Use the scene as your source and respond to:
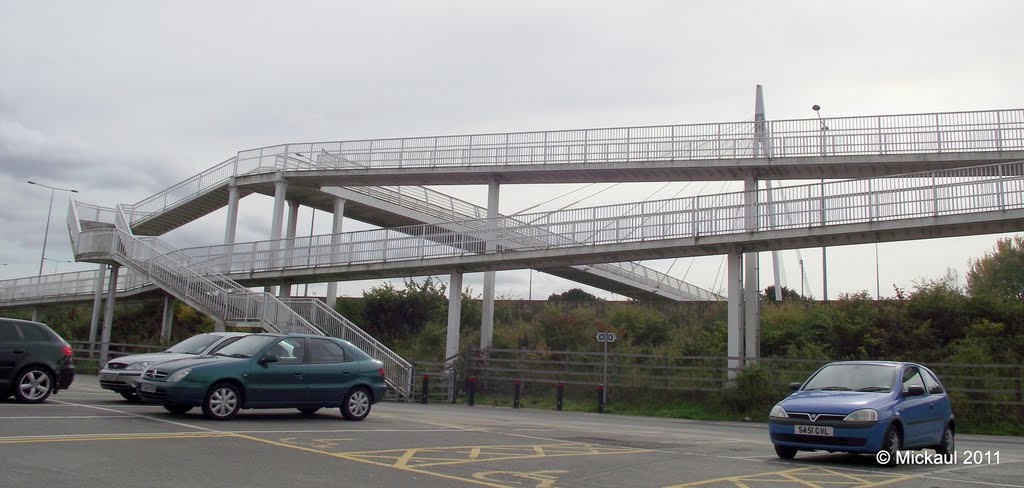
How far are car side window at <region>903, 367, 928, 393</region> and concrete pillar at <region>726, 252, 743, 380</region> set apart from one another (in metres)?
13.1

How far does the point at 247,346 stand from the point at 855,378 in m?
9.49

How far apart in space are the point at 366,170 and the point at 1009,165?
22.2 m

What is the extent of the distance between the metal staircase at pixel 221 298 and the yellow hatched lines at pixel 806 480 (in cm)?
1776

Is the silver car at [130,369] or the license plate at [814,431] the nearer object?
the license plate at [814,431]

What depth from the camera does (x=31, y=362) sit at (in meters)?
14.3

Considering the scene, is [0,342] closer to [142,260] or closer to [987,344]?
[142,260]

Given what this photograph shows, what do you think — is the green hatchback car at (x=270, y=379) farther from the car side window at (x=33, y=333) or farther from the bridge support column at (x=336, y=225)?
the bridge support column at (x=336, y=225)

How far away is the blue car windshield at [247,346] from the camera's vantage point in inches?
542

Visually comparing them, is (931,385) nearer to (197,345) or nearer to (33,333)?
(197,345)

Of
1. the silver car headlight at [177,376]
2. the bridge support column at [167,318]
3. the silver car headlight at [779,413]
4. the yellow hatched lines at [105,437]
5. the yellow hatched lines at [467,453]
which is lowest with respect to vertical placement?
the yellow hatched lines at [467,453]

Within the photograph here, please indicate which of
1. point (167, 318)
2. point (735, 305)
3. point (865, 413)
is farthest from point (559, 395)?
point (167, 318)

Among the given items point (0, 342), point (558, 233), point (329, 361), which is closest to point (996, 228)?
point (558, 233)

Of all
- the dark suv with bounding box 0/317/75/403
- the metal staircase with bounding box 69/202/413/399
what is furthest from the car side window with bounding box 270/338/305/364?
the metal staircase with bounding box 69/202/413/399

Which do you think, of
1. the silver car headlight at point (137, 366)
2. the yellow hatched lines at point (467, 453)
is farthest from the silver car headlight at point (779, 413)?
the silver car headlight at point (137, 366)
